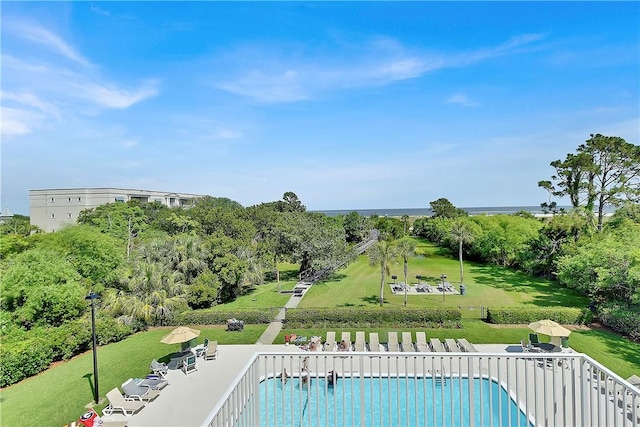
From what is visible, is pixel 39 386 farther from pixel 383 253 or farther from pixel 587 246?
pixel 587 246

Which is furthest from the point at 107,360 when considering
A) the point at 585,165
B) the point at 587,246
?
the point at 585,165

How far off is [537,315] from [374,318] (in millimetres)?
7059

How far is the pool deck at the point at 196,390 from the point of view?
849 cm

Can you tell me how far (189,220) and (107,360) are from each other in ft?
67.5

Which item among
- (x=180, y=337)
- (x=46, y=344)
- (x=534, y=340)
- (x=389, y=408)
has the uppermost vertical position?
(x=389, y=408)

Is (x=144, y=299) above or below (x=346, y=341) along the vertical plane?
above

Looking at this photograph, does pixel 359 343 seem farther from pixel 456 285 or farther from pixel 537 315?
pixel 456 285

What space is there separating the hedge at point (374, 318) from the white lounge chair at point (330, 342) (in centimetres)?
188

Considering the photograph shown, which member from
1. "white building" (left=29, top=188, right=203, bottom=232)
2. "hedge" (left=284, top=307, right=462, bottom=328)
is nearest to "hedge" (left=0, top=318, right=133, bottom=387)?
"hedge" (left=284, top=307, right=462, bottom=328)

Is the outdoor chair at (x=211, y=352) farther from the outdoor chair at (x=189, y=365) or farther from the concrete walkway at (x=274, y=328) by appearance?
the concrete walkway at (x=274, y=328)

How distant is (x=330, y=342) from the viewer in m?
12.9

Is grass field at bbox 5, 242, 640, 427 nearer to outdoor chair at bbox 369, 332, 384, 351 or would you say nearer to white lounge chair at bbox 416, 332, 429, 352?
outdoor chair at bbox 369, 332, 384, 351

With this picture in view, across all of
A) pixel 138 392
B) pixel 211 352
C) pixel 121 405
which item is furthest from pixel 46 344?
pixel 211 352

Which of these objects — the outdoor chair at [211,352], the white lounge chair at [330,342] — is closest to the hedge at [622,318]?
the white lounge chair at [330,342]
